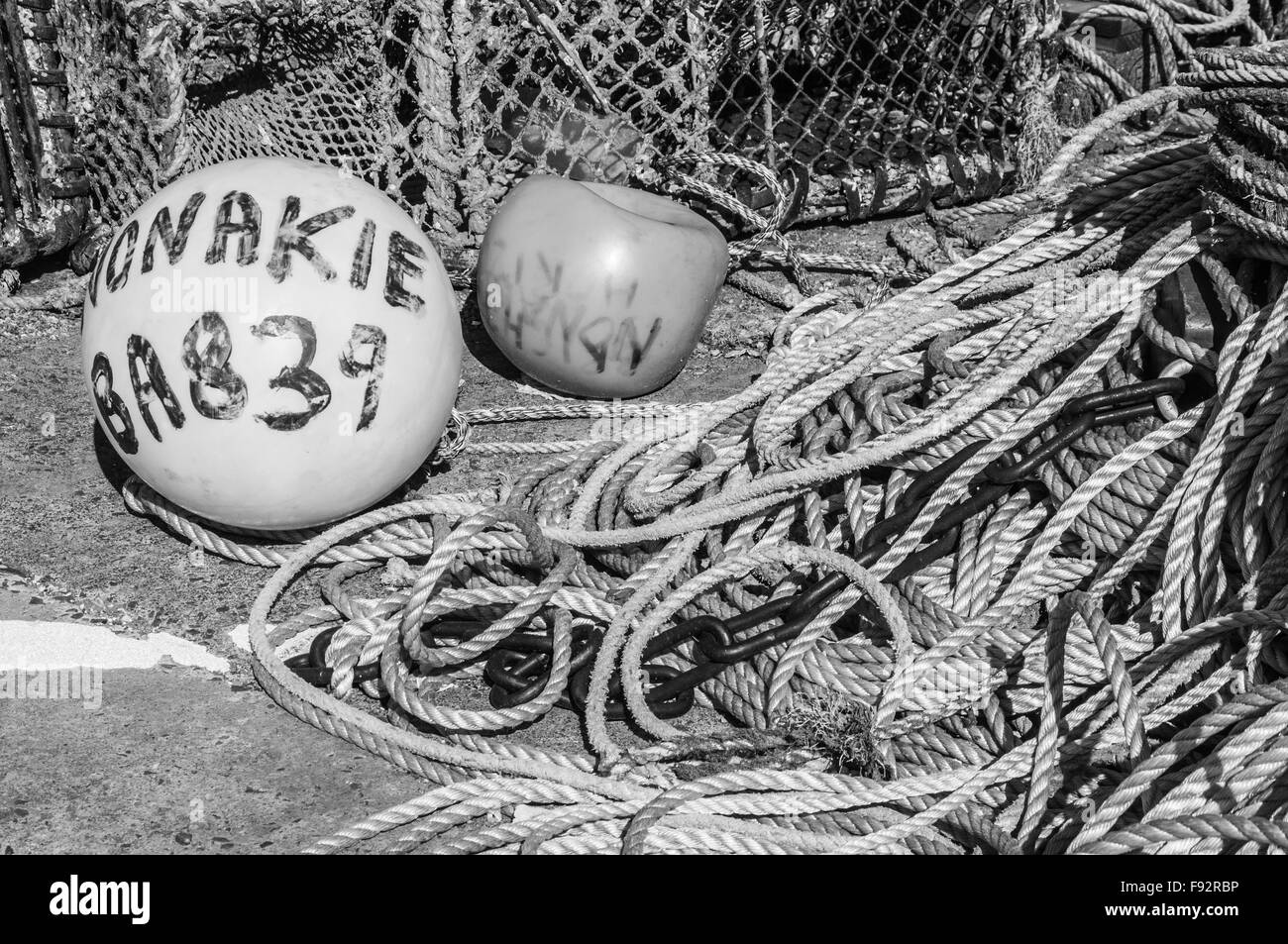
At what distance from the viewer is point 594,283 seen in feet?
10.1

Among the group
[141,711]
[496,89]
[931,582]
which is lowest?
[141,711]

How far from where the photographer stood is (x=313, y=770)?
2035 mm

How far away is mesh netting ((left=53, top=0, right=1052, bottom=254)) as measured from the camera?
3.53 meters

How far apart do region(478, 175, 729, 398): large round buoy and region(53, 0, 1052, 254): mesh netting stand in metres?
0.54

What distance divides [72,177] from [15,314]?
538mm

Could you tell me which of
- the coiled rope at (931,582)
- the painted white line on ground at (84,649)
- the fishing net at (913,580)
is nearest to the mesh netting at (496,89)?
the fishing net at (913,580)

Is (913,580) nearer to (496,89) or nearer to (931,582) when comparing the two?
(931,582)

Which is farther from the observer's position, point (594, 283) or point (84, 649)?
point (594, 283)

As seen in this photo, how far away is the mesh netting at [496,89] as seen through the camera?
353 cm

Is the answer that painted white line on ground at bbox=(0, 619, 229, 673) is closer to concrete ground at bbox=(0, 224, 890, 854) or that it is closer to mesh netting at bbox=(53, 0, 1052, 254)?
concrete ground at bbox=(0, 224, 890, 854)

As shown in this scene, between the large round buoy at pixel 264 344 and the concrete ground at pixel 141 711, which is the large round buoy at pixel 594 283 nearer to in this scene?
the concrete ground at pixel 141 711

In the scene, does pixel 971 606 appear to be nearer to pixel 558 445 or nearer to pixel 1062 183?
pixel 558 445

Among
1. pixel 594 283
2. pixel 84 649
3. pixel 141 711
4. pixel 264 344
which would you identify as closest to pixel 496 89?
pixel 594 283

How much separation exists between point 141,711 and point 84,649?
25 cm
